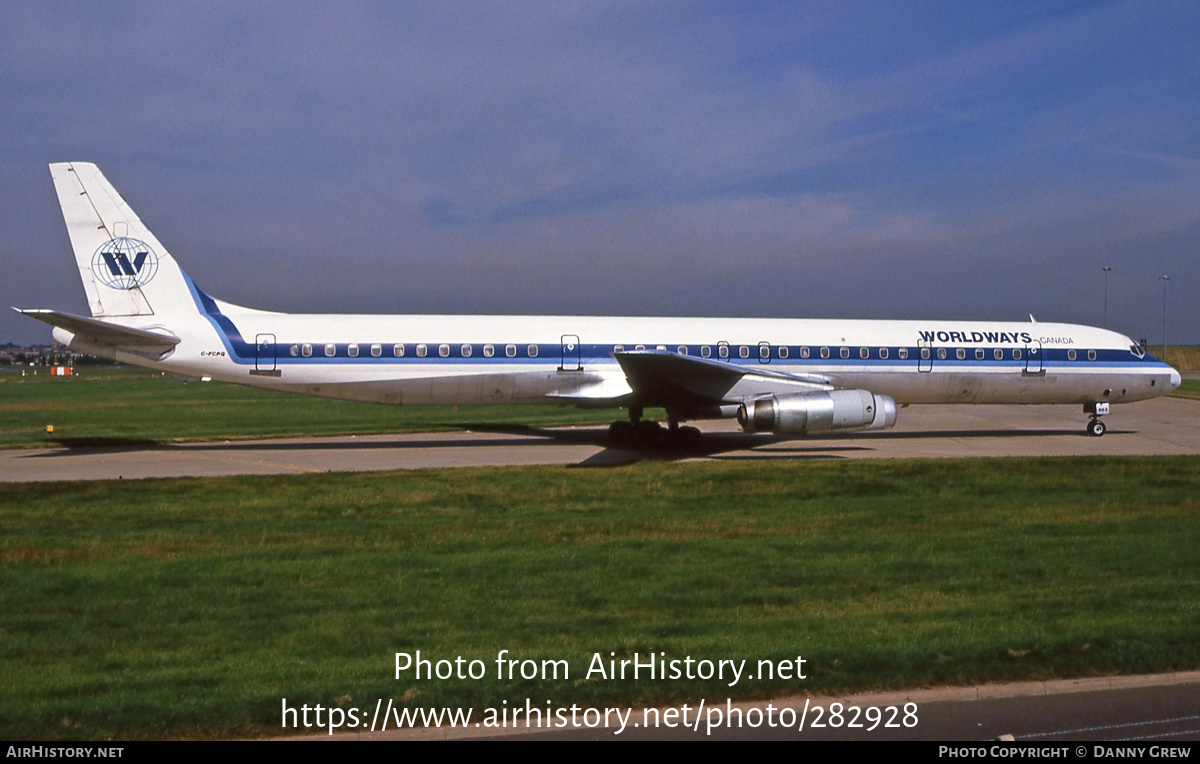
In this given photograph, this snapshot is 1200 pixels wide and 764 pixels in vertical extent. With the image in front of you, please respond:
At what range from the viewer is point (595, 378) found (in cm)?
2186

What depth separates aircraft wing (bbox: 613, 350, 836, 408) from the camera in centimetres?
1966

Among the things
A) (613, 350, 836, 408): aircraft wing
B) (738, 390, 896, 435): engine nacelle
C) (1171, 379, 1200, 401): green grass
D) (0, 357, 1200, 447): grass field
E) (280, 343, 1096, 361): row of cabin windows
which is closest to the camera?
(738, 390, 896, 435): engine nacelle

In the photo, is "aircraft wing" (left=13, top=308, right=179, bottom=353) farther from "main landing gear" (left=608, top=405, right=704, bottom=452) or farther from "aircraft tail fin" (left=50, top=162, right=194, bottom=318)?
"main landing gear" (left=608, top=405, right=704, bottom=452)

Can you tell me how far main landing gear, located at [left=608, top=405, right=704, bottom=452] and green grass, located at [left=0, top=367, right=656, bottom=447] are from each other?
687 cm

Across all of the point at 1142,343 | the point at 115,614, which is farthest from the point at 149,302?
the point at 1142,343

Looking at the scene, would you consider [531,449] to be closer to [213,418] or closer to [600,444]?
[600,444]

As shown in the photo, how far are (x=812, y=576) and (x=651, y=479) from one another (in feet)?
22.4

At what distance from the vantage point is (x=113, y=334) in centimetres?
1964

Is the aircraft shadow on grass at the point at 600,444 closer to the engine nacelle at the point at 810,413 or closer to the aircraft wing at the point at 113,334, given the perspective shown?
the engine nacelle at the point at 810,413

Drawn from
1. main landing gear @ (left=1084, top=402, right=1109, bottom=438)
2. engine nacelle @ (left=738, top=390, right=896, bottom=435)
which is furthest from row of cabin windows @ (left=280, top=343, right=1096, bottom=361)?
engine nacelle @ (left=738, top=390, right=896, bottom=435)

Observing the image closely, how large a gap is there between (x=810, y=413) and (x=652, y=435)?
5011 mm

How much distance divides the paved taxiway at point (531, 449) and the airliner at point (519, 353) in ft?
4.32

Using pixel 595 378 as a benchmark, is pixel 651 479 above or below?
below

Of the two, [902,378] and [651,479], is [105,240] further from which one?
[902,378]
